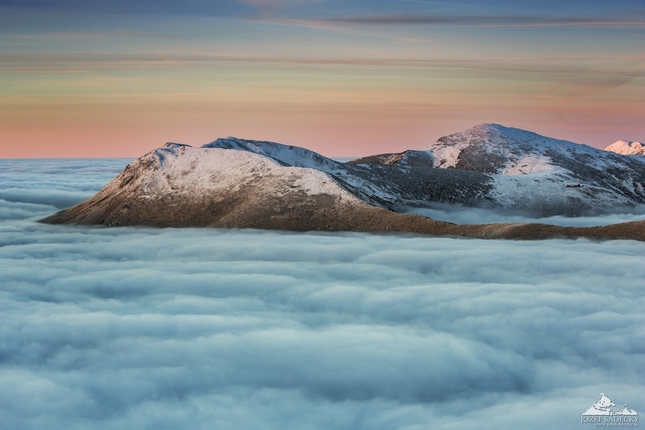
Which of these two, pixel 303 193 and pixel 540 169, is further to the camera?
pixel 540 169

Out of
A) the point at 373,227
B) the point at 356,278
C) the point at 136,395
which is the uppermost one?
the point at 373,227

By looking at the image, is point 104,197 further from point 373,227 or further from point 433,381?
point 433,381

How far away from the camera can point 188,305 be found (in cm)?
6838

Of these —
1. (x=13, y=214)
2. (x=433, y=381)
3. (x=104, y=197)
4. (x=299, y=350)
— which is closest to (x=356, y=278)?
(x=299, y=350)

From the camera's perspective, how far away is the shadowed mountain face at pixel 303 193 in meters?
88.2

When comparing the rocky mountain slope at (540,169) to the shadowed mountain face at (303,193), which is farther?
the rocky mountain slope at (540,169)

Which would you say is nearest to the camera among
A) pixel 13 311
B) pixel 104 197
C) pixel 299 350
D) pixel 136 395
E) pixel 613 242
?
pixel 136 395

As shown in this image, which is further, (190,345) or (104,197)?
(104,197)

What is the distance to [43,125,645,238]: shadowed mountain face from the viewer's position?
290ft

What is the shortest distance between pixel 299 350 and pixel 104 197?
2486 inches

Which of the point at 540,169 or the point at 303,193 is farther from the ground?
the point at 540,169

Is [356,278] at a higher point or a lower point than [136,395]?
higher

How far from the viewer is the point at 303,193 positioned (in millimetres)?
93250

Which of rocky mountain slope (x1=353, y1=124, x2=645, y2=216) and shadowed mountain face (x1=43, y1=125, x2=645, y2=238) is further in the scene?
rocky mountain slope (x1=353, y1=124, x2=645, y2=216)
